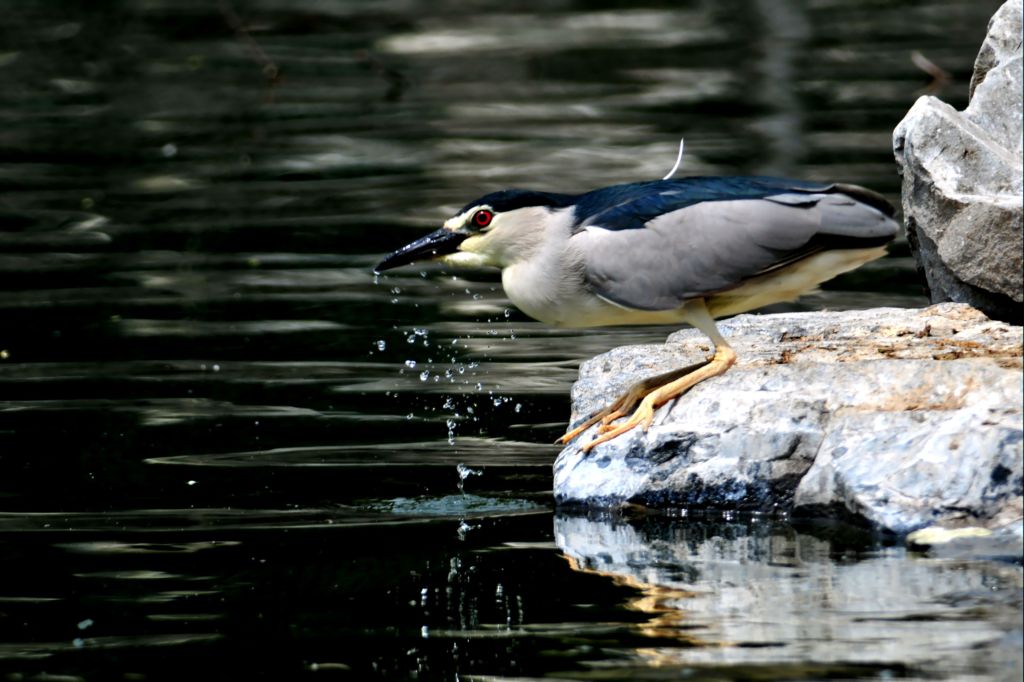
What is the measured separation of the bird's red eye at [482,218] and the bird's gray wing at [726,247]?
0.45m

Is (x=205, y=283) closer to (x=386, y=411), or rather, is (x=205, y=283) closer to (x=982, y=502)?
(x=386, y=411)

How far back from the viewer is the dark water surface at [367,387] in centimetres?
579

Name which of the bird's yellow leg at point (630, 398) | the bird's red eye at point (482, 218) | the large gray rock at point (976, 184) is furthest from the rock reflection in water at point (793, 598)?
the large gray rock at point (976, 184)

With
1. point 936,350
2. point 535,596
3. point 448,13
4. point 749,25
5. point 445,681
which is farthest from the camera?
point 448,13

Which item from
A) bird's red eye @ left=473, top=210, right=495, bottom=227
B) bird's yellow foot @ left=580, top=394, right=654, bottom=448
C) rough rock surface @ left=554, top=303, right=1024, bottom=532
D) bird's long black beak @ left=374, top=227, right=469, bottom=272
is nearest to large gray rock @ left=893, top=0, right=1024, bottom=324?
rough rock surface @ left=554, top=303, right=1024, bottom=532

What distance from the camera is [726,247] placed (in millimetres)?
7328

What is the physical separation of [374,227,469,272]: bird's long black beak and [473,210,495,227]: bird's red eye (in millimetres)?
95

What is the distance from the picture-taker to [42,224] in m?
14.0

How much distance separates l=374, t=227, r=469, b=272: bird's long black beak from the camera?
770cm

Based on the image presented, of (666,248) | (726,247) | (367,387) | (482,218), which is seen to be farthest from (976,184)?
(367,387)

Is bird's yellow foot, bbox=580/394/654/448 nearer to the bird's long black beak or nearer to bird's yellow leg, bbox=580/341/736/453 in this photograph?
bird's yellow leg, bbox=580/341/736/453

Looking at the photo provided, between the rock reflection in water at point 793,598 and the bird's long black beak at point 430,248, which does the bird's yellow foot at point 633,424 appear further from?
the bird's long black beak at point 430,248

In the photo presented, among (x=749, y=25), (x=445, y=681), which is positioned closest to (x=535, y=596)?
(x=445, y=681)

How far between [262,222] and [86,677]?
27.9ft
